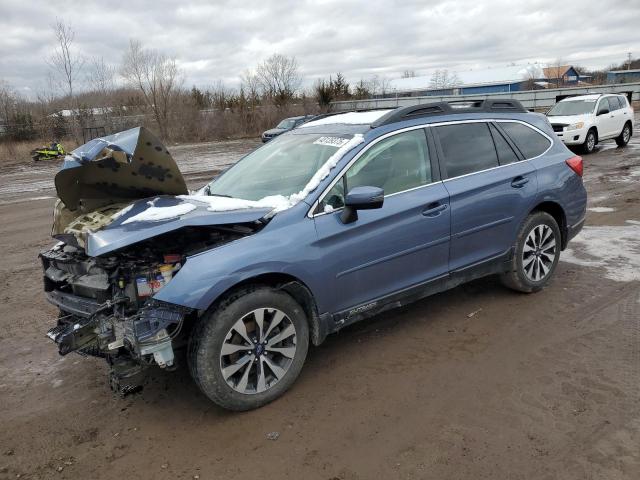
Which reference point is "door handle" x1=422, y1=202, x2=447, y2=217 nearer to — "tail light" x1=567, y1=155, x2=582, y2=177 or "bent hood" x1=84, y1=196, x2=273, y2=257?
"bent hood" x1=84, y1=196, x2=273, y2=257

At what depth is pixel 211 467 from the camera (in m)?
2.81

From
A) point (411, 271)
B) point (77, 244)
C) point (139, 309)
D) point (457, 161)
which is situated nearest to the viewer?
point (139, 309)

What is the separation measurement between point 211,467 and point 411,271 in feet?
6.63

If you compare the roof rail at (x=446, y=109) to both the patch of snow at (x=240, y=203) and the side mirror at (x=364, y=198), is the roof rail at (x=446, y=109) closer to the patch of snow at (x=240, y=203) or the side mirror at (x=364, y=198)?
the side mirror at (x=364, y=198)

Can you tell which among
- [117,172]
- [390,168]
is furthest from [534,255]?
[117,172]

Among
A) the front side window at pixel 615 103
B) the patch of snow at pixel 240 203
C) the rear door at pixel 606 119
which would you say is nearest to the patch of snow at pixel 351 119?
the patch of snow at pixel 240 203

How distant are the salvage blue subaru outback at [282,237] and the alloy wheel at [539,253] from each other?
21mm

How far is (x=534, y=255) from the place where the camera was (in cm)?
482

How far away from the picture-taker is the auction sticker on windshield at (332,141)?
3896 mm

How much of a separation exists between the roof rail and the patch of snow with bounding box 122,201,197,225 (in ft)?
5.20

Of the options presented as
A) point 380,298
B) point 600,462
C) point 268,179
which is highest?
point 268,179

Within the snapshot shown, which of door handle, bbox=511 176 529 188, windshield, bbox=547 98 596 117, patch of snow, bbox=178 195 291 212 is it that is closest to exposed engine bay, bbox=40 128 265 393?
patch of snow, bbox=178 195 291 212

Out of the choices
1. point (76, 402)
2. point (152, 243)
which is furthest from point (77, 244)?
point (76, 402)

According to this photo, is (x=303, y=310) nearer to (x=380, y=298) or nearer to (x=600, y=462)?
(x=380, y=298)
